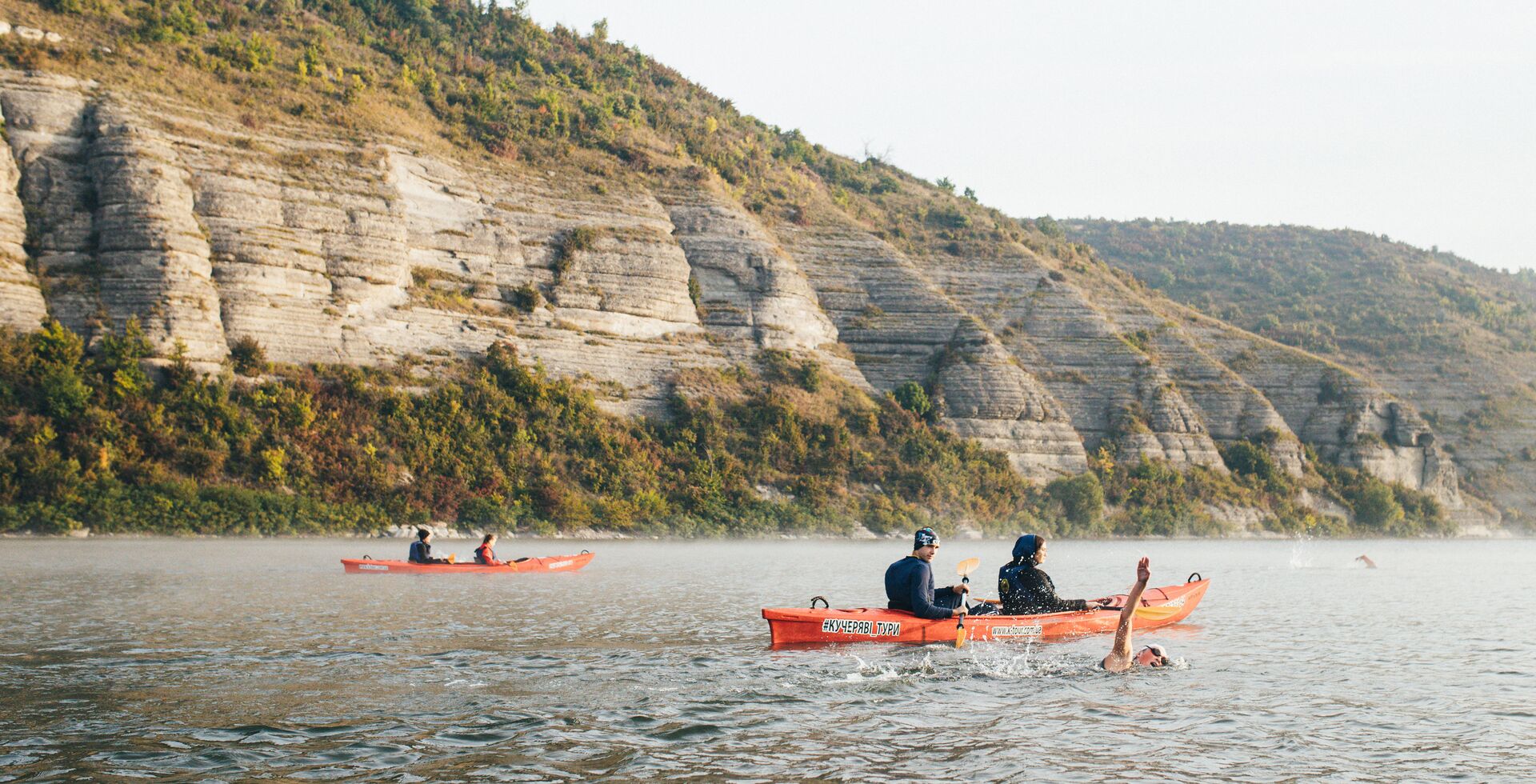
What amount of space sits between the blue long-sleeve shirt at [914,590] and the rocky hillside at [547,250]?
45028 millimetres

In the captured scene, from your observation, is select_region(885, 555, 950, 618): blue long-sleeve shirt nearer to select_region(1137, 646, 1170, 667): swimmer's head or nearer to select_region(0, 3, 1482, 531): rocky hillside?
select_region(1137, 646, 1170, 667): swimmer's head

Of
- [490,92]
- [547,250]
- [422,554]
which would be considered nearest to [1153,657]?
[422,554]

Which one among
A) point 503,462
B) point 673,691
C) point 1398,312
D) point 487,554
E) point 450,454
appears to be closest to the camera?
point 673,691

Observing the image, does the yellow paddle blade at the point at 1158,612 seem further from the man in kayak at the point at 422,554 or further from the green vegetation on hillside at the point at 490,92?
the green vegetation on hillside at the point at 490,92

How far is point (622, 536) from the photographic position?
204ft

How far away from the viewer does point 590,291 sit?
240ft

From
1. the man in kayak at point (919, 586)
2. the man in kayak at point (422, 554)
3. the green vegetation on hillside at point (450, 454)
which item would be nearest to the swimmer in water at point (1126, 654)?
the man in kayak at point (919, 586)

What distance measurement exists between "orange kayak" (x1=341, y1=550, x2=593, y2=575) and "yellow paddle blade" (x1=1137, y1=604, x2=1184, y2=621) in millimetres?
19565

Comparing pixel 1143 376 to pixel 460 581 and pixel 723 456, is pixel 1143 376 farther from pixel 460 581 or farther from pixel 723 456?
pixel 460 581

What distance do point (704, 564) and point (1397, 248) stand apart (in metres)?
155

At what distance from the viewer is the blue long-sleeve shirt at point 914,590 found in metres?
19.8

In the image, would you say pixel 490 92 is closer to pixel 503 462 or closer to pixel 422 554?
pixel 503 462

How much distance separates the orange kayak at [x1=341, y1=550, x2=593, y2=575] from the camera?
110 ft

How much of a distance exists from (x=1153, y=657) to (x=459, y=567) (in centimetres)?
2283
